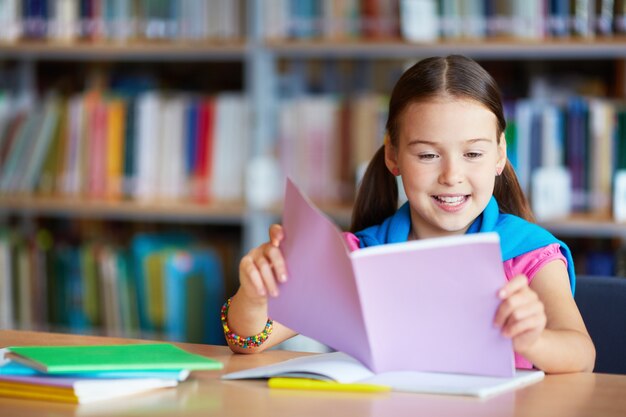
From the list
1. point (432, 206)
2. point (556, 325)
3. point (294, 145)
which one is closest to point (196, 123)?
point (294, 145)

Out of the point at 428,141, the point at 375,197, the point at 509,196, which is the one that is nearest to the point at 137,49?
the point at 375,197

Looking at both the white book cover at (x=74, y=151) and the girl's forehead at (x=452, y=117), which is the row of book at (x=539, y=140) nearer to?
the white book cover at (x=74, y=151)

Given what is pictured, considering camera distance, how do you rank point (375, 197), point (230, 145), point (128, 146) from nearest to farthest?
point (375, 197)
point (230, 145)
point (128, 146)

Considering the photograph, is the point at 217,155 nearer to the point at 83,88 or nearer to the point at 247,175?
the point at 247,175

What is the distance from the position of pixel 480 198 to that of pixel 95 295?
2078 millimetres

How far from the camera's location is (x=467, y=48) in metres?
2.76

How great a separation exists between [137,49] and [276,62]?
420mm

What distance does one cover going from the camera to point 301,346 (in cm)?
291

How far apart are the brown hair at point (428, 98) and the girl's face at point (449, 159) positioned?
0.07 ft

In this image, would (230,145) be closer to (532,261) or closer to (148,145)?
(148,145)

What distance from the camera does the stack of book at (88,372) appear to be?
1119 mm

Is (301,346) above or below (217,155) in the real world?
below

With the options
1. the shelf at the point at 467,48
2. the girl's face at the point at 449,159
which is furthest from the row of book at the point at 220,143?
the girl's face at the point at 449,159

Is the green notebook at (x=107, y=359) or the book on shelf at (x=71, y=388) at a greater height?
the green notebook at (x=107, y=359)
